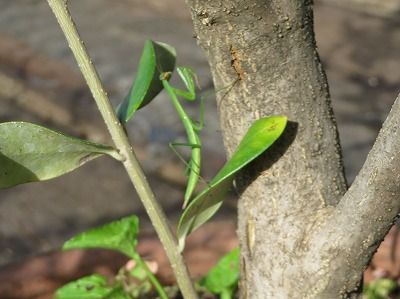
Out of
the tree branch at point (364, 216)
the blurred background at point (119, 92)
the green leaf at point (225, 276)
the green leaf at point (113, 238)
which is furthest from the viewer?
the blurred background at point (119, 92)

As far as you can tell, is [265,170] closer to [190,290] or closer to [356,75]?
[190,290]

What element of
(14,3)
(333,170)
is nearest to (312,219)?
(333,170)

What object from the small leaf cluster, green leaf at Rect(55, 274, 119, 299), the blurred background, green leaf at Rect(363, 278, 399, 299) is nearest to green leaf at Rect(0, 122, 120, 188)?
the small leaf cluster

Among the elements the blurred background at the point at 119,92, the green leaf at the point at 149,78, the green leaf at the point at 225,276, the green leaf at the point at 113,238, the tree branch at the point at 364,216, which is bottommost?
the blurred background at the point at 119,92

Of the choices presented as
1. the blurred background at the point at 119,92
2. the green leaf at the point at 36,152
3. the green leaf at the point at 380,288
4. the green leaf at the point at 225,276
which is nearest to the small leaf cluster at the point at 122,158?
the green leaf at the point at 36,152

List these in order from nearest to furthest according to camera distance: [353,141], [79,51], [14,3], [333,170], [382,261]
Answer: [79,51] → [333,170] → [382,261] → [353,141] → [14,3]

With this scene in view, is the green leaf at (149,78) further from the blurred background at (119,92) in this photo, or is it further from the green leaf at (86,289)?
the blurred background at (119,92)
